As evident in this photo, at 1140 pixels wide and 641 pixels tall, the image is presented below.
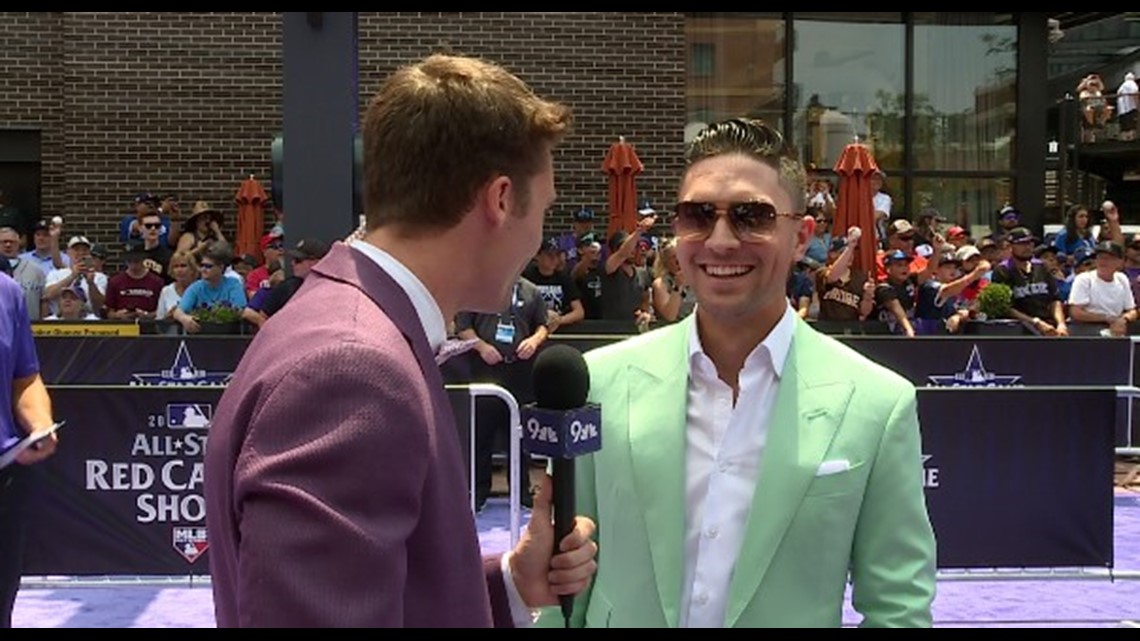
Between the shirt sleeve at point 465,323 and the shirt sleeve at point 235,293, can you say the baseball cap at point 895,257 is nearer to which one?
the shirt sleeve at point 465,323

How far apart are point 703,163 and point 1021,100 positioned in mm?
17739

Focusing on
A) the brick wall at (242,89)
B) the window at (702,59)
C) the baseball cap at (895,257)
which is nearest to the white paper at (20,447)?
the baseball cap at (895,257)

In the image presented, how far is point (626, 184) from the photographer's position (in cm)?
1577

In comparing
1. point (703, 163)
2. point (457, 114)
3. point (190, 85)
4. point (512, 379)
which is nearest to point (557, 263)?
point (512, 379)

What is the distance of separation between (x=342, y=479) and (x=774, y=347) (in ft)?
4.62

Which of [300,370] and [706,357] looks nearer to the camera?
[300,370]

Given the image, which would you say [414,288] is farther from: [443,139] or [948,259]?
[948,259]

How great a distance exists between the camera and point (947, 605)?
24.3ft

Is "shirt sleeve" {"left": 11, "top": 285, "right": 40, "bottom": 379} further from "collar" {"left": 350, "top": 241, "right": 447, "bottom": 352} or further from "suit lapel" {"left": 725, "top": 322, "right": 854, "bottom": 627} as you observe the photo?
"collar" {"left": 350, "top": 241, "right": 447, "bottom": 352}

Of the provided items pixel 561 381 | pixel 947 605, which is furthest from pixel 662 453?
pixel 947 605

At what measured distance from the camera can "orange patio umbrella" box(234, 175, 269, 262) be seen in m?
16.2

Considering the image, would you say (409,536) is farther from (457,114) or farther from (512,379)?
(512,379)

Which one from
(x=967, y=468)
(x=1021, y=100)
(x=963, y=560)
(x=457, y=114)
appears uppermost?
(x=1021, y=100)

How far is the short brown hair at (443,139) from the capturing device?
182 cm
